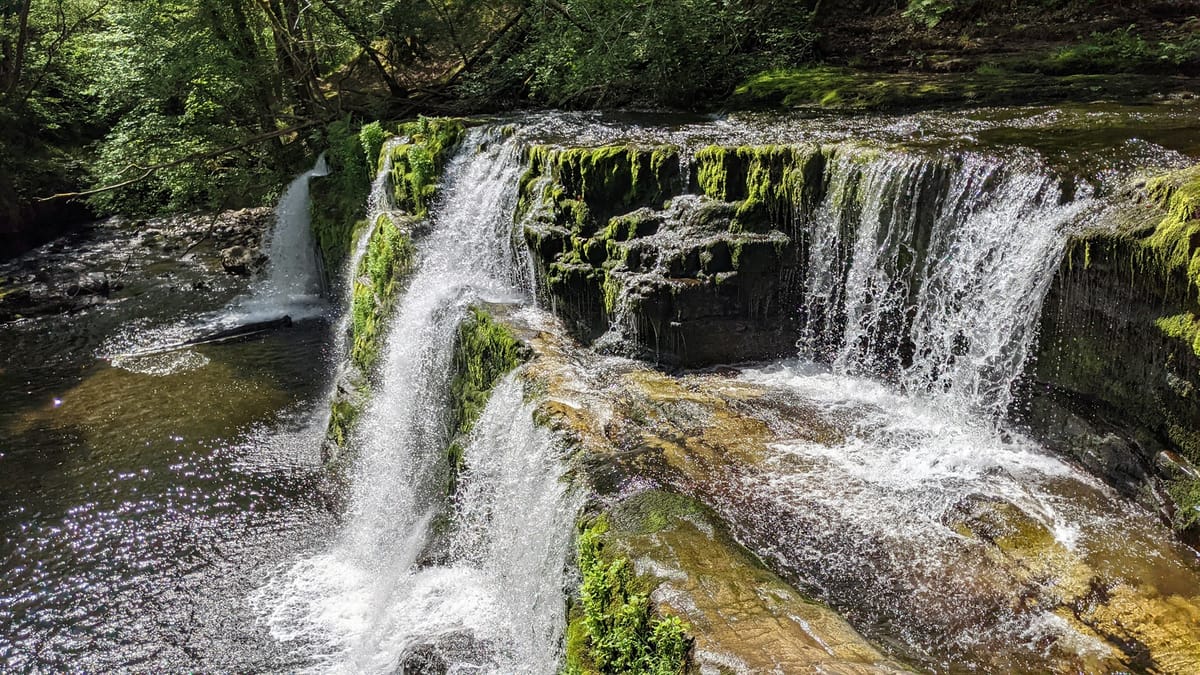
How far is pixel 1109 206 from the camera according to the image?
547 cm

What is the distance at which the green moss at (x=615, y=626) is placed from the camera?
11.4 feet

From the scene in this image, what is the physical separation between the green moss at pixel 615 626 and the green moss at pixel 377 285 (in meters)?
5.68

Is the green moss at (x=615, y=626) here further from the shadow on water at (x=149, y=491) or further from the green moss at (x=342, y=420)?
the green moss at (x=342, y=420)

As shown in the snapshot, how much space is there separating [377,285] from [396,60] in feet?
33.4

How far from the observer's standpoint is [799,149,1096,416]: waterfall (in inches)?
226

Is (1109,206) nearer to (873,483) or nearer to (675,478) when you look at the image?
(873,483)

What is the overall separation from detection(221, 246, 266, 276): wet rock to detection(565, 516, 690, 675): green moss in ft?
43.7

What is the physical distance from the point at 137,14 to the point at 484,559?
14.1 meters

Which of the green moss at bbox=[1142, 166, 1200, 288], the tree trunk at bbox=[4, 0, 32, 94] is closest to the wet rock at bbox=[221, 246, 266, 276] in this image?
the tree trunk at bbox=[4, 0, 32, 94]

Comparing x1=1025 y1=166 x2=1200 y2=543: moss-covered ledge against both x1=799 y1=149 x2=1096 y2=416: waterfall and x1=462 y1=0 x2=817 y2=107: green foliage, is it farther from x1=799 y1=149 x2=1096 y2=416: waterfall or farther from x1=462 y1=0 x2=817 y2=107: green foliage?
x1=462 y1=0 x2=817 y2=107: green foliage

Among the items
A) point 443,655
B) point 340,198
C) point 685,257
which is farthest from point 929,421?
point 340,198

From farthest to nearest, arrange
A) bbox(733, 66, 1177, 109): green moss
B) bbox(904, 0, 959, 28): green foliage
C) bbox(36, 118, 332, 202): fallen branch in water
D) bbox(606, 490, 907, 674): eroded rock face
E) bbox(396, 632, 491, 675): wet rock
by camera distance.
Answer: bbox(36, 118, 332, 202): fallen branch in water < bbox(904, 0, 959, 28): green foliage < bbox(733, 66, 1177, 109): green moss < bbox(396, 632, 491, 675): wet rock < bbox(606, 490, 907, 674): eroded rock face

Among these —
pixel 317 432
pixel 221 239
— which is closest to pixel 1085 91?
pixel 317 432

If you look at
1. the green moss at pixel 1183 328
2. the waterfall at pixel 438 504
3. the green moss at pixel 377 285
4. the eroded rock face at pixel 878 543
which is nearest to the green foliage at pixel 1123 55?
the green moss at pixel 1183 328
